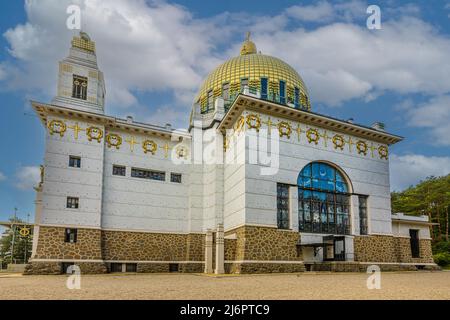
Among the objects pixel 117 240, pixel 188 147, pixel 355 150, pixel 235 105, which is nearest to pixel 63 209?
pixel 117 240

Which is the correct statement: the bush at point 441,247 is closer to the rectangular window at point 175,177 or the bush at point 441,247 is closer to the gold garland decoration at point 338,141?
the gold garland decoration at point 338,141

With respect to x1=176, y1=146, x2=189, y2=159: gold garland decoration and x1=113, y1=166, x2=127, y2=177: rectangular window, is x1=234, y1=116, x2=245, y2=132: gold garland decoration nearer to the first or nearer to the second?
x1=176, y1=146, x2=189, y2=159: gold garland decoration

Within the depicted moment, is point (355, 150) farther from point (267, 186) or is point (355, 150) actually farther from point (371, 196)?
point (267, 186)

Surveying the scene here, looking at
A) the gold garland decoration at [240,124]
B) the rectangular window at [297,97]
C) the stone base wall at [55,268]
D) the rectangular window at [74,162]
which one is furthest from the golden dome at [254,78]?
the stone base wall at [55,268]

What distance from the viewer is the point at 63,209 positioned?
89.6 ft

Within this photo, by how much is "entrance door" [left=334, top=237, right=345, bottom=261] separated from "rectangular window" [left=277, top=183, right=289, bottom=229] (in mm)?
3678

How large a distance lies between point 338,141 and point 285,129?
5.12 m

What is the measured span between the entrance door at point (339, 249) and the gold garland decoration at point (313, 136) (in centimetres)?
726

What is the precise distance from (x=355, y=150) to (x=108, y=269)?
20917 mm

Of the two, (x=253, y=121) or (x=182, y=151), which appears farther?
(x=182, y=151)

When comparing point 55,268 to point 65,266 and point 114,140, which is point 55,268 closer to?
point 65,266

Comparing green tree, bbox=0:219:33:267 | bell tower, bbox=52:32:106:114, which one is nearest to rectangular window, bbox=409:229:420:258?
bell tower, bbox=52:32:106:114

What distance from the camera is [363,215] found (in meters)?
30.5

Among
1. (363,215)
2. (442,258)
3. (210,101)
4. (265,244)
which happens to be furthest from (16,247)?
(442,258)
